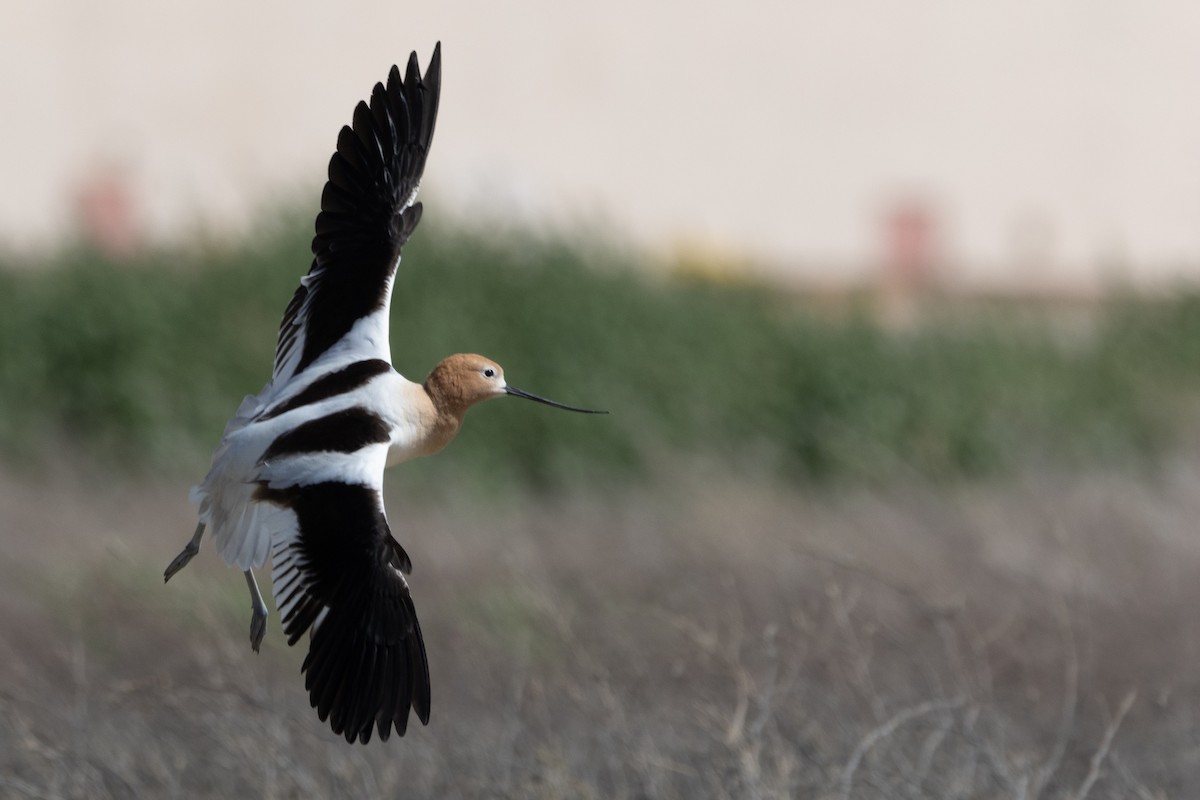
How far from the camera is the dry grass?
16.7 ft

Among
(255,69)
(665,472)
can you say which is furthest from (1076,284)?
(665,472)

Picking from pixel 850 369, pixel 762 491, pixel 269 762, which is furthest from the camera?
pixel 850 369

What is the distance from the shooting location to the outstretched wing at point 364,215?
167 inches

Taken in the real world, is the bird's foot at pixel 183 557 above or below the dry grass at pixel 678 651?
above

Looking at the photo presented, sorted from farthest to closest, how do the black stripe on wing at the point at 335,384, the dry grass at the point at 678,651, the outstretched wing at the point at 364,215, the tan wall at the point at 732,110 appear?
the tan wall at the point at 732,110 < the dry grass at the point at 678,651 < the outstretched wing at the point at 364,215 < the black stripe on wing at the point at 335,384

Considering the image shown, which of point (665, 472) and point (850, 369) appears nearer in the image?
point (665, 472)

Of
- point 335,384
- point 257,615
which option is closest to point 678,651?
point 257,615

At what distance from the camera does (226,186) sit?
24688mm

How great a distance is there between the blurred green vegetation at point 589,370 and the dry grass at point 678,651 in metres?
0.89

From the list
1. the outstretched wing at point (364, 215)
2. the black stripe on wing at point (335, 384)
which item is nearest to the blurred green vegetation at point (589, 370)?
the outstretched wing at point (364, 215)

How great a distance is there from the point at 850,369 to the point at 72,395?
17.3 ft

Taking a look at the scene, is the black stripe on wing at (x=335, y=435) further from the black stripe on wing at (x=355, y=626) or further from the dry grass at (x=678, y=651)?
the dry grass at (x=678, y=651)

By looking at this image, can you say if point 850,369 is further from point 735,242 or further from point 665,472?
point 735,242

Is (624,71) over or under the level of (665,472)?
over
